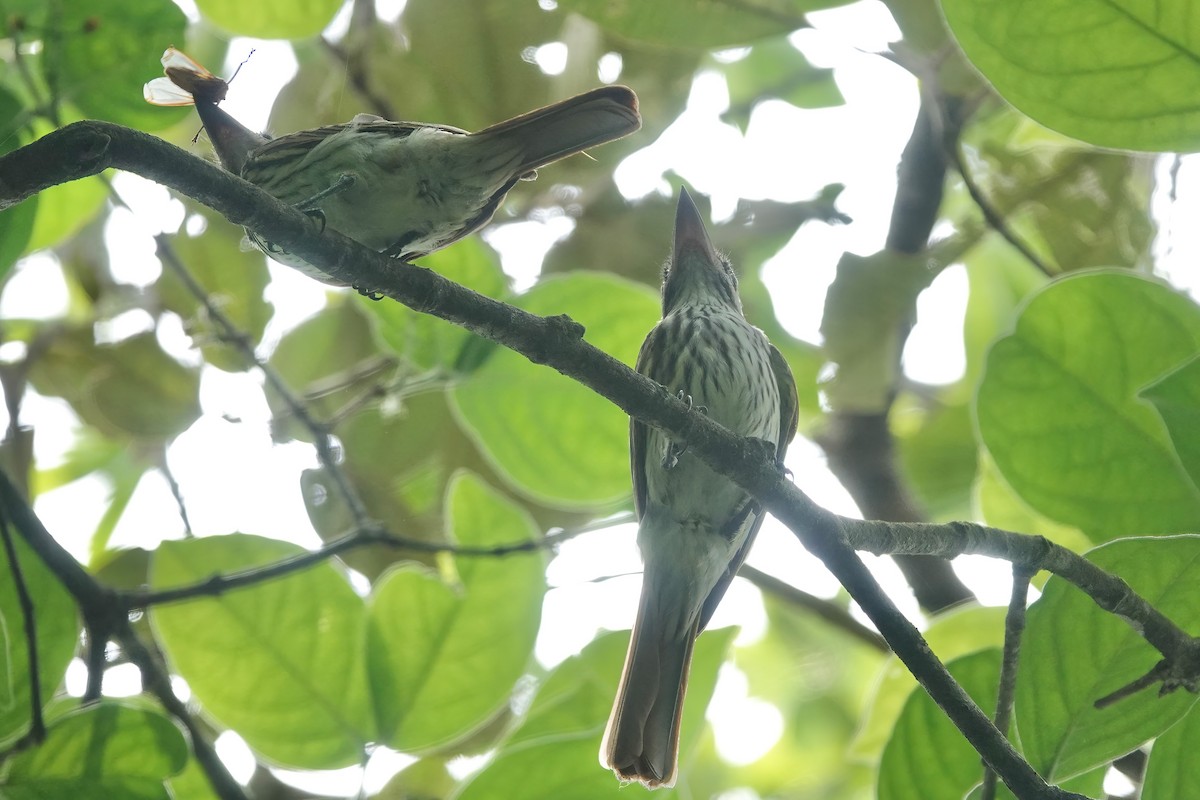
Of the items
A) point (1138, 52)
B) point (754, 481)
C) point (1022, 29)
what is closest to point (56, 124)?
point (754, 481)

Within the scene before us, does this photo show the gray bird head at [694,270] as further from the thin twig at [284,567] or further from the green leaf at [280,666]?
the green leaf at [280,666]

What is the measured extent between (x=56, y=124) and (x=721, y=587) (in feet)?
6.87

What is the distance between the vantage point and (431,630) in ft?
8.21

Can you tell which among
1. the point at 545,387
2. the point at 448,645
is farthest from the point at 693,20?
the point at 448,645

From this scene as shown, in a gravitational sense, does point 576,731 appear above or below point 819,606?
above

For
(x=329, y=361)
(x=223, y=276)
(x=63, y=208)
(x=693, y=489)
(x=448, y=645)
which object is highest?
(x=63, y=208)

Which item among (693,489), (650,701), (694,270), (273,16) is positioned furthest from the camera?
(694,270)

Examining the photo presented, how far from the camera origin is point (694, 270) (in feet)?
12.3

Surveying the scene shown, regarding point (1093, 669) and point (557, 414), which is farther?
point (557, 414)

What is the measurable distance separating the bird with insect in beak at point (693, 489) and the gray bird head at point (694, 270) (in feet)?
0.69

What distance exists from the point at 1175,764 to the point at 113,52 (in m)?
2.46

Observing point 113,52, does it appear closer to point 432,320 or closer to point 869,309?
point 432,320

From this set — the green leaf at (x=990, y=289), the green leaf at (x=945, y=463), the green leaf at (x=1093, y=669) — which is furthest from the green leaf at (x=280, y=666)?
the green leaf at (x=990, y=289)

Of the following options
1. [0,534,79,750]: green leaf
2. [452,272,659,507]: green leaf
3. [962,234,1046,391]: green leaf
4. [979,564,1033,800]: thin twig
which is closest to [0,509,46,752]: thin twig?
[0,534,79,750]: green leaf
